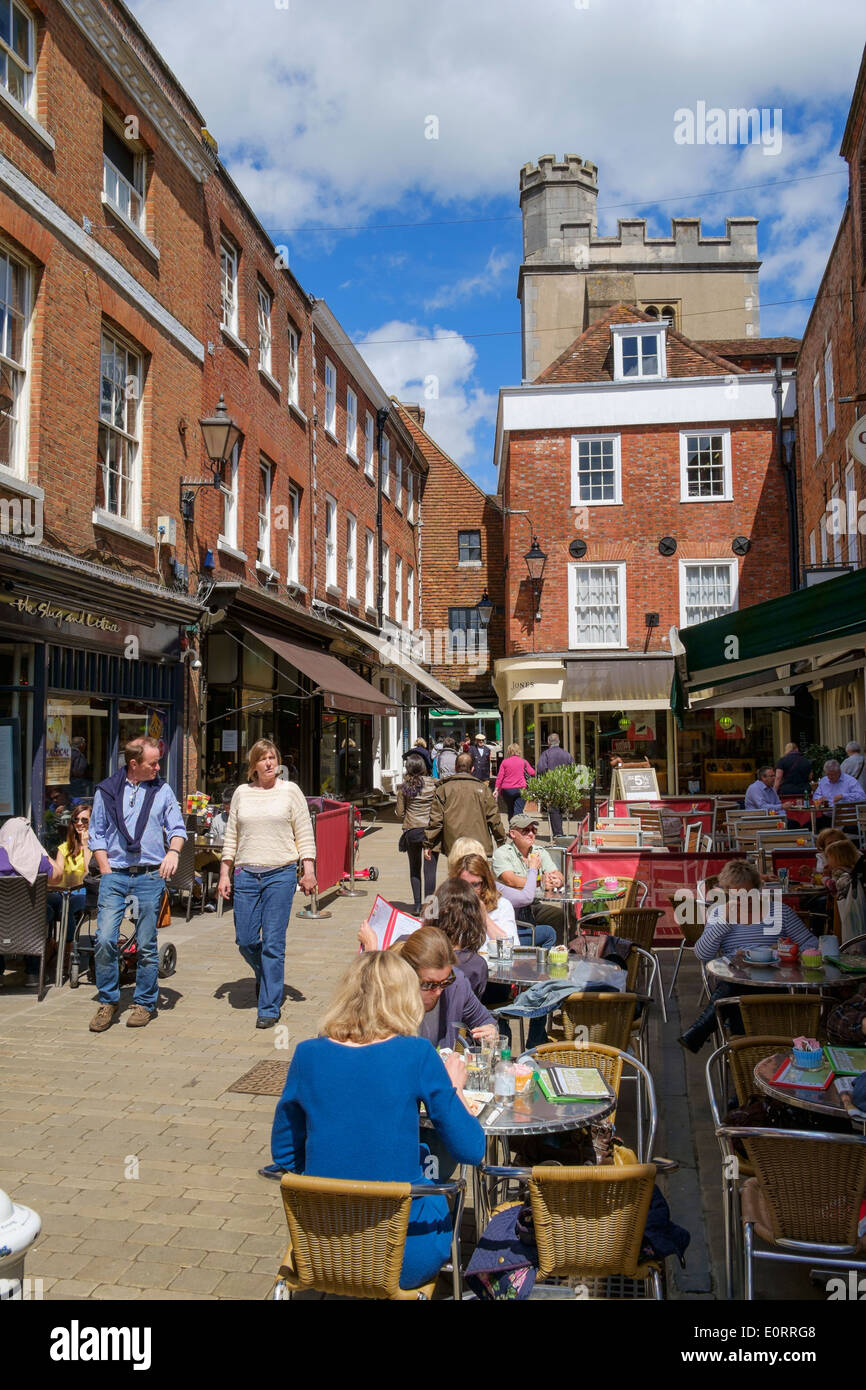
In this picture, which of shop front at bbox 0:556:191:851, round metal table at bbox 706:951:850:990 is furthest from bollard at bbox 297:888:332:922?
round metal table at bbox 706:951:850:990

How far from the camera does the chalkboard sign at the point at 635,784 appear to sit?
17.1 metres

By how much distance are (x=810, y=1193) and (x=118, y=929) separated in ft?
16.6

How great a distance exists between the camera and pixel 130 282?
11164mm

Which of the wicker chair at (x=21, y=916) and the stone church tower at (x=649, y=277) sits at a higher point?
the stone church tower at (x=649, y=277)

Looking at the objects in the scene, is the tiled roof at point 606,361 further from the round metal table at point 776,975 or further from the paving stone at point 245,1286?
the paving stone at point 245,1286

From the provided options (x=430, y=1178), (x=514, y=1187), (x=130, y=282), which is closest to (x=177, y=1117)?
(x=514, y=1187)

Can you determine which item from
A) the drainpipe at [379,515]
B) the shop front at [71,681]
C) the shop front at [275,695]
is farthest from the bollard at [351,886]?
the drainpipe at [379,515]

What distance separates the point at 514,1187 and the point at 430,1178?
137cm

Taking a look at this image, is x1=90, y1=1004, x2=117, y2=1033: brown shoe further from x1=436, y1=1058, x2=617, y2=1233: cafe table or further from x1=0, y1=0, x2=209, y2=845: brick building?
x1=436, y1=1058, x2=617, y2=1233: cafe table

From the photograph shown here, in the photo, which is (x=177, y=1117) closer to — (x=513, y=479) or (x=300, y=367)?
(x=300, y=367)

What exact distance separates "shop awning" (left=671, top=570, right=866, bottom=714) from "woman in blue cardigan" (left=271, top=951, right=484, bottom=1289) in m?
3.99

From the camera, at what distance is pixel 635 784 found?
57.0ft

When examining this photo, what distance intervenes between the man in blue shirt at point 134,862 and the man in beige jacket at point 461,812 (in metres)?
3.15

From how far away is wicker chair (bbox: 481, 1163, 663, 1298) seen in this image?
275 cm
